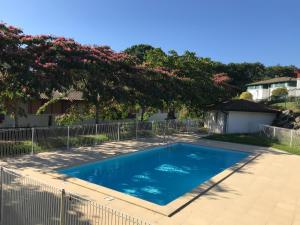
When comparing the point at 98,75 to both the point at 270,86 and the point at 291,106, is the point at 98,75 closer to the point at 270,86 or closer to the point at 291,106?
the point at 291,106

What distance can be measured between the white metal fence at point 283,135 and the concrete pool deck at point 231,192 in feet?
14.2

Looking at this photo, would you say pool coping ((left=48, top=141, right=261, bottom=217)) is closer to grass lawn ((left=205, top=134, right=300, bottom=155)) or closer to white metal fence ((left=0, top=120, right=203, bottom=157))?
white metal fence ((left=0, top=120, right=203, bottom=157))

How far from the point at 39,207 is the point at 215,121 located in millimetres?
25037

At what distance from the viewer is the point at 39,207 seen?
675 centimetres

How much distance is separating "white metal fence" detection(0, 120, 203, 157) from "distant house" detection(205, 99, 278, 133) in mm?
6708

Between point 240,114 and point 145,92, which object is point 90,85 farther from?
point 240,114

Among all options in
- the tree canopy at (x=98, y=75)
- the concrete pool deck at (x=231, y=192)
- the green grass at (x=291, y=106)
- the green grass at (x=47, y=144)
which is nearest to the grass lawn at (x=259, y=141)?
the concrete pool deck at (x=231, y=192)

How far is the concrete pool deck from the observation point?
835 cm

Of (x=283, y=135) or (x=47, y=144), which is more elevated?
(x=283, y=135)

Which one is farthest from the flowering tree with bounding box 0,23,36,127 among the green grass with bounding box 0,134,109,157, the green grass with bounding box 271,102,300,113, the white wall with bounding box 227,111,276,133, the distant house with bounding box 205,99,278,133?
the green grass with bounding box 271,102,300,113

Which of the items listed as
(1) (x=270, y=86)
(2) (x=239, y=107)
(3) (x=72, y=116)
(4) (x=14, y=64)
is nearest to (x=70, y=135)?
(4) (x=14, y=64)

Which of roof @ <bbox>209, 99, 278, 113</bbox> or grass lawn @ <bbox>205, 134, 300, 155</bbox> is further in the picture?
roof @ <bbox>209, 99, 278, 113</bbox>

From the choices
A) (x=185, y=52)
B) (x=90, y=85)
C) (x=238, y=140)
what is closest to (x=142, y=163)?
(x=90, y=85)

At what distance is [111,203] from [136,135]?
13342 mm
